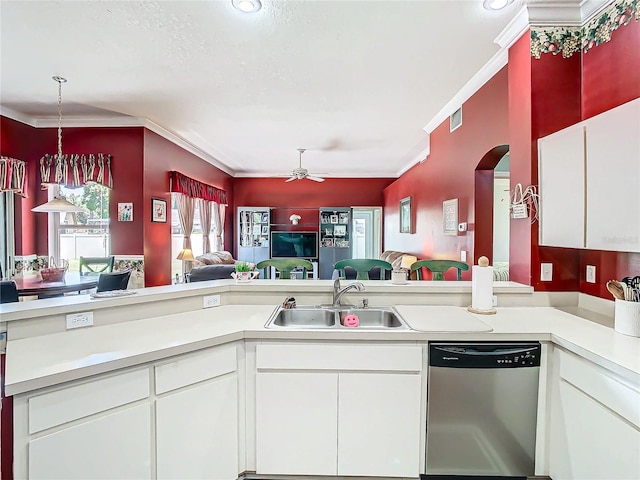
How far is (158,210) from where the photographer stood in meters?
4.55

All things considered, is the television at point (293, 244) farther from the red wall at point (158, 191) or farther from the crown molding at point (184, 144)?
the red wall at point (158, 191)

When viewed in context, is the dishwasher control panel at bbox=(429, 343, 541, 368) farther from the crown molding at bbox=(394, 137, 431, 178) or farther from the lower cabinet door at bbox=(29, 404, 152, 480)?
the crown molding at bbox=(394, 137, 431, 178)

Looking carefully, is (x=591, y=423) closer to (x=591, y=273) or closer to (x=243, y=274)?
(x=591, y=273)

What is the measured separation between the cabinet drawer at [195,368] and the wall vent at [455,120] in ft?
10.4

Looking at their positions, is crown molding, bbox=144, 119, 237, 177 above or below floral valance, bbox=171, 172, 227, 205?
above

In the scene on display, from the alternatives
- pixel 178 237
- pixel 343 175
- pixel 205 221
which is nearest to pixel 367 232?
pixel 343 175

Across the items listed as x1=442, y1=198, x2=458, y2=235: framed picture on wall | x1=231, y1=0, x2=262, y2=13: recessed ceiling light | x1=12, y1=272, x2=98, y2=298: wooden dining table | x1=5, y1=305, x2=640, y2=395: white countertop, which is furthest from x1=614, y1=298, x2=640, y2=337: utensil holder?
x1=12, y1=272, x2=98, y2=298: wooden dining table

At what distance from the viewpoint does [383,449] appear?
1.65 meters

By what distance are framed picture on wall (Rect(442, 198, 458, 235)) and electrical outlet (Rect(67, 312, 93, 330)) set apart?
3.32 m

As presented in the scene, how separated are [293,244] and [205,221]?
2.12 meters

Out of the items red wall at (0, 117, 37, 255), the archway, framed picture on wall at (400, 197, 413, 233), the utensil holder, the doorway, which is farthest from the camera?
the doorway

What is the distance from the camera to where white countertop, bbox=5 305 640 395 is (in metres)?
1.24

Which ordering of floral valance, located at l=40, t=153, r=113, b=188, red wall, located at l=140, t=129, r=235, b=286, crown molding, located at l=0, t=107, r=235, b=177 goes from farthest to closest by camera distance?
red wall, located at l=140, t=129, r=235, b=286, floral valance, located at l=40, t=153, r=113, b=188, crown molding, located at l=0, t=107, r=235, b=177

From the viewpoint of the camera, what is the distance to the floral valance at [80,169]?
4.14 metres
